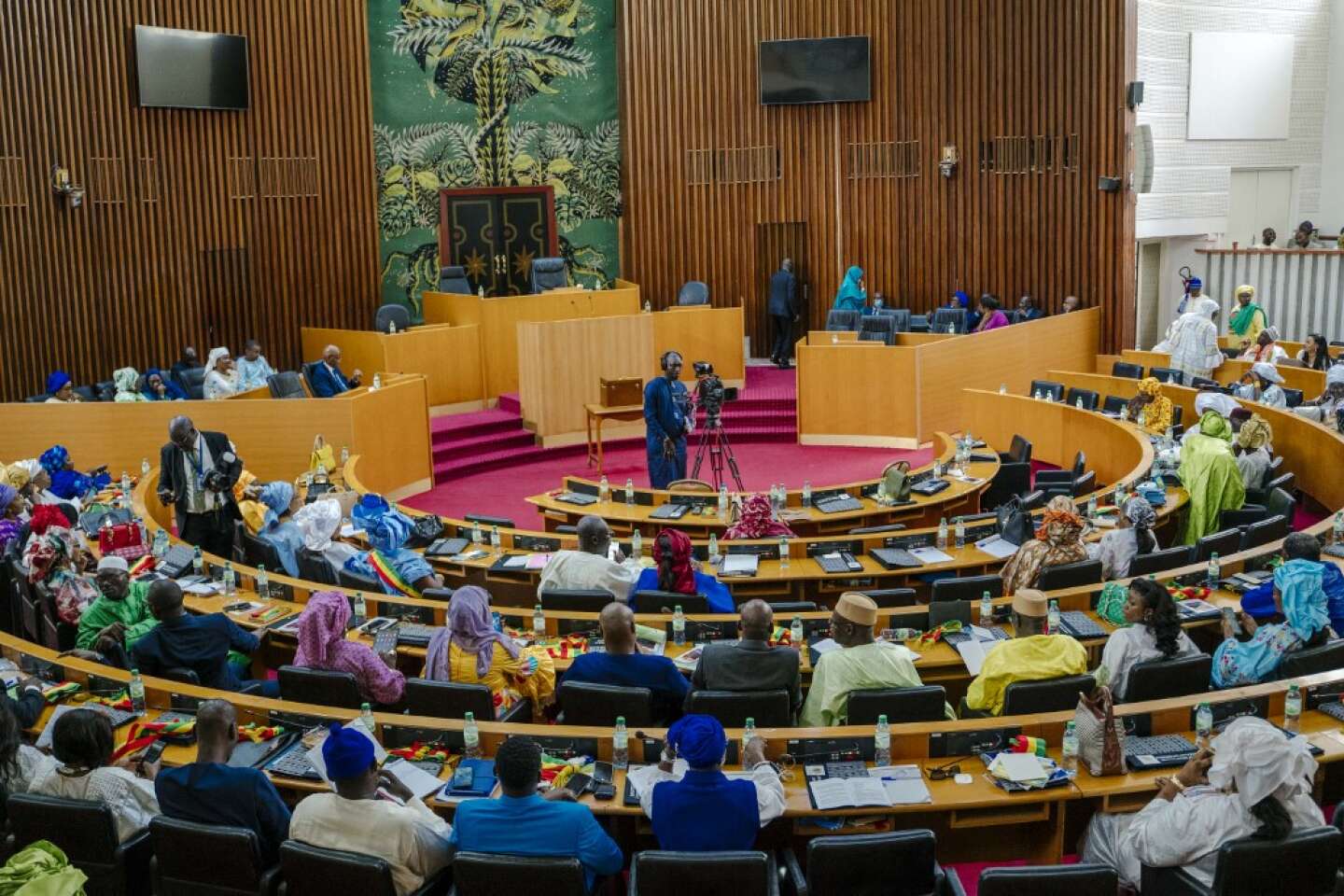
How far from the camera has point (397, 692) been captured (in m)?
6.30

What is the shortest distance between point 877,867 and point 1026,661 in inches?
69.9

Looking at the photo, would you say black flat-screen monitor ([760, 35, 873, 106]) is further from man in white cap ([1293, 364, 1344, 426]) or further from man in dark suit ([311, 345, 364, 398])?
man in white cap ([1293, 364, 1344, 426])

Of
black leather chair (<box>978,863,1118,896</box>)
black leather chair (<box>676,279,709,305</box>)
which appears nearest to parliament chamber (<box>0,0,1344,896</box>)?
black leather chair (<box>978,863,1118,896</box>)

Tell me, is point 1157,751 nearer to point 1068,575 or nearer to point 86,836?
point 1068,575

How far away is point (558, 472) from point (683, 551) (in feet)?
23.2

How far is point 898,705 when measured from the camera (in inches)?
224

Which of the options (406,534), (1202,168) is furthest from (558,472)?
(1202,168)

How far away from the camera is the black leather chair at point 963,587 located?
24.5ft

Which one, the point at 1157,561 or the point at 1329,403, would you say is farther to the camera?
the point at 1329,403

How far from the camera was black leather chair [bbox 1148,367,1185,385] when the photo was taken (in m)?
13.8

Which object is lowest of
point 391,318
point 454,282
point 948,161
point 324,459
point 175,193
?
point 324,459

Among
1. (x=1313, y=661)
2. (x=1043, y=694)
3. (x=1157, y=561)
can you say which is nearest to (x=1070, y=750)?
(x=1043, y=694)

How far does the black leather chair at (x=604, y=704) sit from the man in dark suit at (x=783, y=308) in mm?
12806

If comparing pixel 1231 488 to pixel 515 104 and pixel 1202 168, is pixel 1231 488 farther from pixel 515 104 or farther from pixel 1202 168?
pixel 515 104
